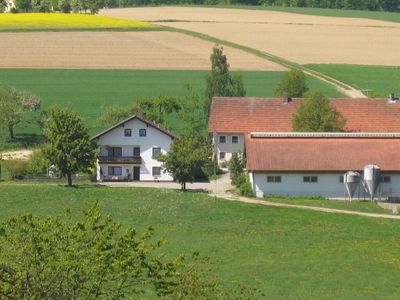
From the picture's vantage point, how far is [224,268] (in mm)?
39375

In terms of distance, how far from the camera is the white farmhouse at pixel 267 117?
226ft

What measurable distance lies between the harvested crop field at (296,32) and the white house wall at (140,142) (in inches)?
1765

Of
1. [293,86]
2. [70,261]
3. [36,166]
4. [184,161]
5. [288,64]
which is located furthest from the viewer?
[288,64]

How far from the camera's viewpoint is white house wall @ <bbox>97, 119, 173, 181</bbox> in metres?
65.8

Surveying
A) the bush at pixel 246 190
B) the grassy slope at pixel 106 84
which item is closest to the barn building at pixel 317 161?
the bush at pixel 246 190

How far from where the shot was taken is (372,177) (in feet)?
184

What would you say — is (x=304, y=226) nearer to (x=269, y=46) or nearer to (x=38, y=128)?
(x=38, y=128)

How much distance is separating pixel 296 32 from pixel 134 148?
6877 centimetres

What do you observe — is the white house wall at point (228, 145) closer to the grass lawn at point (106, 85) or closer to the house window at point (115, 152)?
the house window at point (115, 152)

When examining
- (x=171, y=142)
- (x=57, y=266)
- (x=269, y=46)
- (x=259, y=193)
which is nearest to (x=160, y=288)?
(x=57, y=266)

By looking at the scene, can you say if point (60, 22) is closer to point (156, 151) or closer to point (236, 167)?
point (156, 151)

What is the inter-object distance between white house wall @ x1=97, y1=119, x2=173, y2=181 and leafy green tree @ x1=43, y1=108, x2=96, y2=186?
5.64 metres

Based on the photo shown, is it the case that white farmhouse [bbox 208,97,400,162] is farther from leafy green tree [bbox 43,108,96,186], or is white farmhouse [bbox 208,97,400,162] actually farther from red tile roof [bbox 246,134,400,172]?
leafy green tree [bbox 43,108,96,186]

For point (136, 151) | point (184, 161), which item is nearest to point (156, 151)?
point (136, 151)
